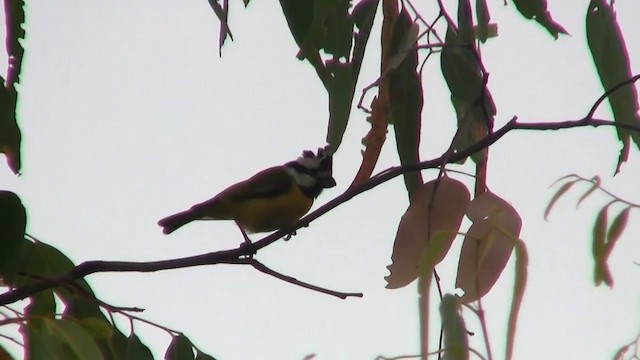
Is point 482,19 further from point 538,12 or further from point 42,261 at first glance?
point 42,261

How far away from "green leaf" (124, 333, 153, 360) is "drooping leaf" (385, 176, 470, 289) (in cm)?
56

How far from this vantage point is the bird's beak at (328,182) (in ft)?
10.6

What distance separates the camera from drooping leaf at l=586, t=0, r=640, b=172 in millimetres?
1778

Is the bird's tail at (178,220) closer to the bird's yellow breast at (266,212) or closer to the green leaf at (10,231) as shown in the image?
the bird's yellow breast at (266,212)

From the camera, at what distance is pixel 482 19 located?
1999mm

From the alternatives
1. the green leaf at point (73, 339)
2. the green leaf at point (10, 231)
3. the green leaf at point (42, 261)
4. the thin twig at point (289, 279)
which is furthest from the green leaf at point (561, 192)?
the green leaf at point (42, 261)

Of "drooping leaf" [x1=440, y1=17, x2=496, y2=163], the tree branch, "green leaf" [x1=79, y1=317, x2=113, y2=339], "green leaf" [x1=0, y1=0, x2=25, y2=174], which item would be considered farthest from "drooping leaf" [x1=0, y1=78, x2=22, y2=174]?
"drooping leaf" [x1=440, y1=17, x2=496, y2=163]

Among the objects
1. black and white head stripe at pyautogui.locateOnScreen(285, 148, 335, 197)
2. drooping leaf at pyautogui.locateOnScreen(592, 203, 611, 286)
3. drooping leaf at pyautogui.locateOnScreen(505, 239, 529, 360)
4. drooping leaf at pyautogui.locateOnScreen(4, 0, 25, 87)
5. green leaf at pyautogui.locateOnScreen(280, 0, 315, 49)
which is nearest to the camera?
drooping leaf at pyautogui.locateOnScreen(505, 239, 529, 360)

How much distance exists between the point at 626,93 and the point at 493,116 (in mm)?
245

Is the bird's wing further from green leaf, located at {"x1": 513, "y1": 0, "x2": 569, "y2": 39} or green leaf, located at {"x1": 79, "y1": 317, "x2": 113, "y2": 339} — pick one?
green leaf, located at {"x1": 79, "y1": 317, "x2": 113, "y2": 339}

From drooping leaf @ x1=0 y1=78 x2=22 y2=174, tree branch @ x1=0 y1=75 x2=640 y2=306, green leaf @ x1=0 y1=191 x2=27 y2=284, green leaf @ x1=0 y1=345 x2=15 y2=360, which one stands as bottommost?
green leaf @ x1=0 y1=345 x2=15 y2=360

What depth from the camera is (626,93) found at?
5.87ft

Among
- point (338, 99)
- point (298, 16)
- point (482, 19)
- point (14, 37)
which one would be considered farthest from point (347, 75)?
point (14, 37)

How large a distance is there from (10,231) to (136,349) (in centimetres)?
31
